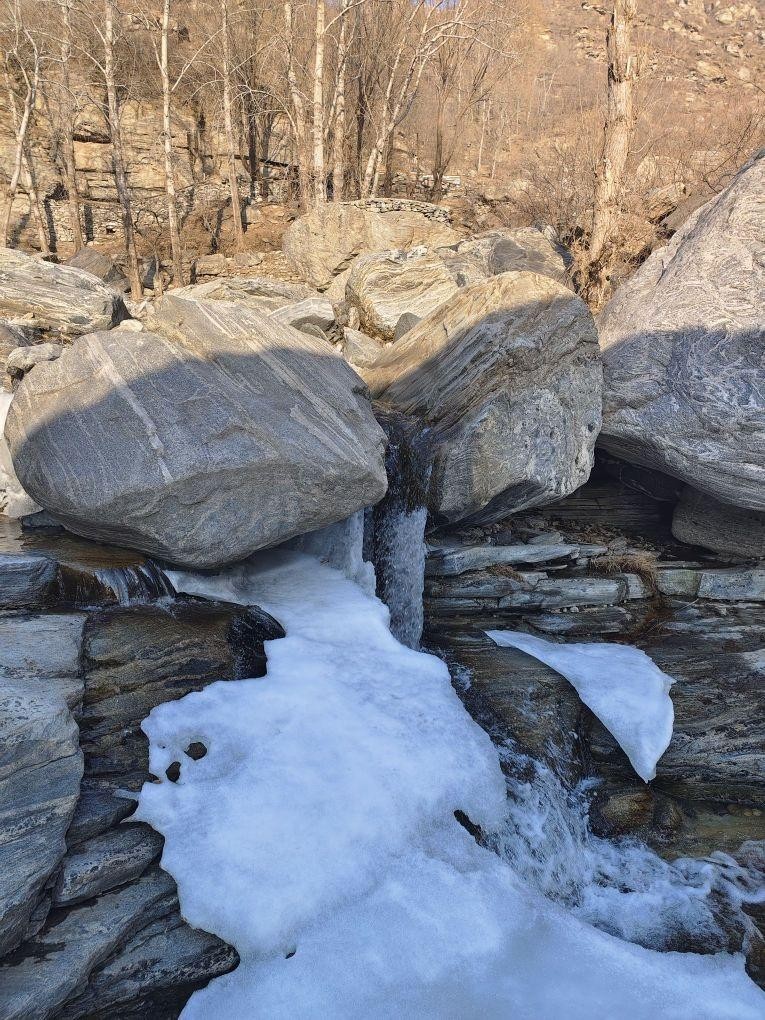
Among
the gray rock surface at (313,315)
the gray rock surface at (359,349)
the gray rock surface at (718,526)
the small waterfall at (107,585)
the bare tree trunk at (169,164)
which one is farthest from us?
the bare tree trunk at (169,164)

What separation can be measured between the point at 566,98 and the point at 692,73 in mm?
6652

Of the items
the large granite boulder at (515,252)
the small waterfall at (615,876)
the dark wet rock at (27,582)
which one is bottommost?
the small waterfall at (615,876)

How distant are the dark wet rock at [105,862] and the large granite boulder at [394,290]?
831 centimetres

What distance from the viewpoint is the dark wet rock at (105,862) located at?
281 cm

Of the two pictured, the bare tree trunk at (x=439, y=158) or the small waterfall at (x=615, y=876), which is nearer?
the small waterfall at (x=615, y=876)

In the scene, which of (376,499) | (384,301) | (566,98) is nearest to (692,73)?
(566,98)

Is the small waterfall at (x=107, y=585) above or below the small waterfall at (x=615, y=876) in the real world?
above

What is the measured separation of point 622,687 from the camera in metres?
5.14

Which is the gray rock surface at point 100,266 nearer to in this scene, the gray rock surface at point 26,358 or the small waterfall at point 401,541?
the gray rock surface at point 26,358

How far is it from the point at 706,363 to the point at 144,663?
5220 millimetres

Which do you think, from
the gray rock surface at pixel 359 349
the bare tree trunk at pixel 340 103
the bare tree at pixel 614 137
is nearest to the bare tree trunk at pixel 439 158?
the bare tree trunk at pixel 340 103

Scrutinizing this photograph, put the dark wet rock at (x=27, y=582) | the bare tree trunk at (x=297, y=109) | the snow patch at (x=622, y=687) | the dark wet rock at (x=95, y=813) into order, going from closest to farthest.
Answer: the dark wet rock at (x=95, y=813)
the dark wet rock at (x=27, y=582)
the snow patch at (x=622, y=687)
the bare tree trunk at (x=297, y=109)

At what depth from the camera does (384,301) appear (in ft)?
35.0

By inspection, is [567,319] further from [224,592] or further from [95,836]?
[95,836]
